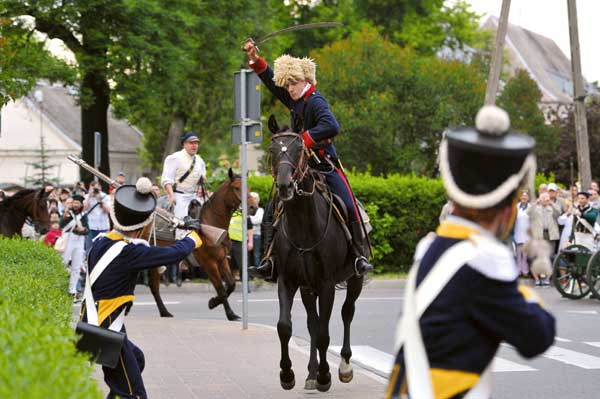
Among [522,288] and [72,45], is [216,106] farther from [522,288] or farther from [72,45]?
[522,288]

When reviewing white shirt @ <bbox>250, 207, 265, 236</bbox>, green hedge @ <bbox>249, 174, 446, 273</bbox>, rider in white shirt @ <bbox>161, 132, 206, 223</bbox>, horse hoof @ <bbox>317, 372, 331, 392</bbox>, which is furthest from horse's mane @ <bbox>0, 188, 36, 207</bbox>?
horse hoof @ <bbox>317, 372, 331, 392</bbox>

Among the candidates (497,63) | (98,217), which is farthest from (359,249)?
(497,63)

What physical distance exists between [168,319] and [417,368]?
11.8m

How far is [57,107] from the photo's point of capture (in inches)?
2923

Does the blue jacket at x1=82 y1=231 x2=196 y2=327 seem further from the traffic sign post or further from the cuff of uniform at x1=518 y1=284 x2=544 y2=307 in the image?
the traffic sign post

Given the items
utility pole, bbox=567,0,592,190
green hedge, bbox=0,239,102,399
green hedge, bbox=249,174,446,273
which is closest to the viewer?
green hedge, bbox=0,239,102,399

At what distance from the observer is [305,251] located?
9555mm

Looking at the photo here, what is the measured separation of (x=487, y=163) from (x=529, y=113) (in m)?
51.7

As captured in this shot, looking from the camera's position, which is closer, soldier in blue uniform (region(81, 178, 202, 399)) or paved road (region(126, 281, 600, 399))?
soldier in blue uniform (region(81, 178, 202, 399))

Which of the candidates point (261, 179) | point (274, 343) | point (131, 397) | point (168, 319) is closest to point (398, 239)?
point (261, 179)

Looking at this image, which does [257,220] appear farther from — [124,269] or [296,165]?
[124,269]

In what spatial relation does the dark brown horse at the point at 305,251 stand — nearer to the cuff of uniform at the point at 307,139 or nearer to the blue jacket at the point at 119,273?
the cuff of uniform at the point at 307,139

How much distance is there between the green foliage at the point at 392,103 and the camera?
42.5 m

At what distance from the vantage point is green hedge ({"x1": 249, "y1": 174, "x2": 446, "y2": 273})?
86.0 ft
